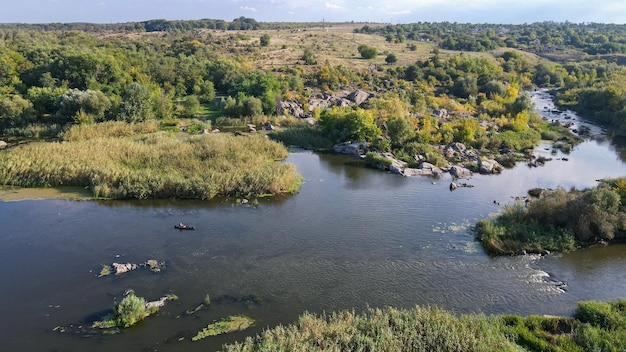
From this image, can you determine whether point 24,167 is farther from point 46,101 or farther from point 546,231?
point 546,231

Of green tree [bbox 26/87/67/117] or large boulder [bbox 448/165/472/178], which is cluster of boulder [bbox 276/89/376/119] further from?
green tree [bbox 26/87/67/117]

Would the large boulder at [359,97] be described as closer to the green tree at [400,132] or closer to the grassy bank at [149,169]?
the green tree at [400,132]

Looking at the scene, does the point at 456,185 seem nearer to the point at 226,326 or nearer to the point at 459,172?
the point at 459,172

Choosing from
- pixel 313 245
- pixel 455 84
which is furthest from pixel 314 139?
pixel 455 84

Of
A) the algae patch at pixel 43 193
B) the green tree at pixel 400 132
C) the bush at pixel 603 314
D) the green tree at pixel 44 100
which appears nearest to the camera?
the bush at pixel 603 314

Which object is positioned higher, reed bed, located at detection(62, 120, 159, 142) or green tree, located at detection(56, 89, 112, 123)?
green tree, located at detection(56, 89, 112, 123)

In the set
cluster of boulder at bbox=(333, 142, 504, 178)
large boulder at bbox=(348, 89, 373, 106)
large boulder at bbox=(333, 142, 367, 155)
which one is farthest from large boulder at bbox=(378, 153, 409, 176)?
large boulder at bbox=(348, 89, 373, 106)

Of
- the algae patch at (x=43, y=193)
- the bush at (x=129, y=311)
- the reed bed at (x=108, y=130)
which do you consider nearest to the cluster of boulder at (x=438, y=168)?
the reed bed at (x=108, y=130)
